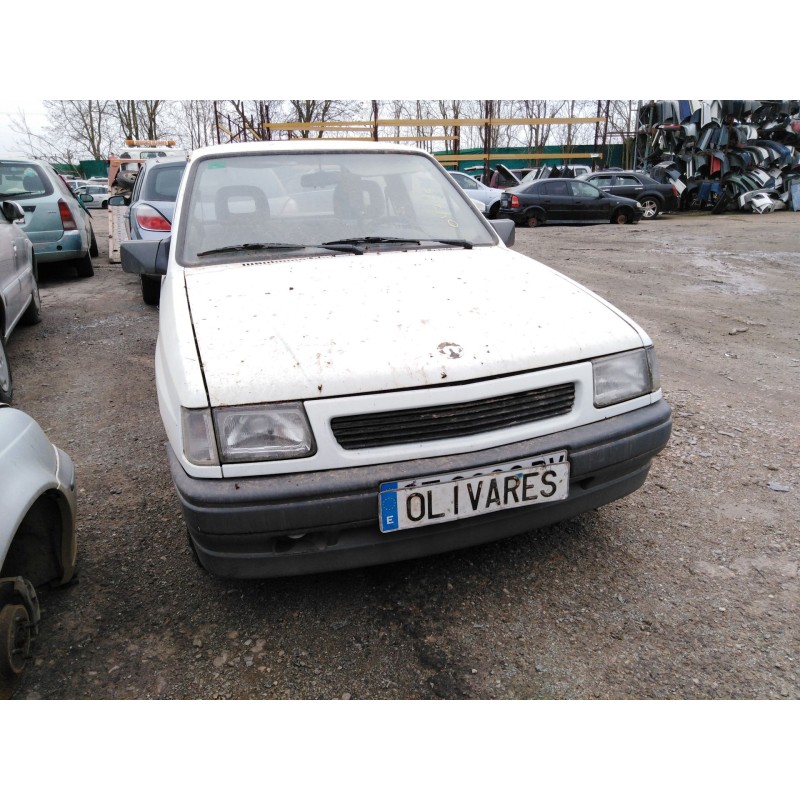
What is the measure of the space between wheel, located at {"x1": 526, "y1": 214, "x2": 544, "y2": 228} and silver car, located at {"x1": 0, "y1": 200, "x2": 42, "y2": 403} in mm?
12286

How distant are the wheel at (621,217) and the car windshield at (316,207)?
13.9 m

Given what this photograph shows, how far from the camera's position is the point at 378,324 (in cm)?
209

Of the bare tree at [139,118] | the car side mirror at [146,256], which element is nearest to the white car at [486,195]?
the car side mirror at [146,256]

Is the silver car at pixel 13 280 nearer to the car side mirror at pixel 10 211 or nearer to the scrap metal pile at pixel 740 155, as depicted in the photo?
the car side mirror at pixel 10 211

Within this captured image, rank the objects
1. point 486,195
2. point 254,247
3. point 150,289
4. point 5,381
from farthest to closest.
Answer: point 486,195 < point 150,289 < point 5,381 < point 254,247

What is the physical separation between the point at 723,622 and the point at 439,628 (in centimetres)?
94

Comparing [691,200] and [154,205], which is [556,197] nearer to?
[691,200]

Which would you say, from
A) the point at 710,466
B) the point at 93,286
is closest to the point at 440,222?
the point at 710,466

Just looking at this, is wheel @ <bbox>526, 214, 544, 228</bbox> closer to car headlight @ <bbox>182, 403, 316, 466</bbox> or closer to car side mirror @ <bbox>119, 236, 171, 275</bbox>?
car side mirror @ <bbox>119, 236, 171, 275</bbox>

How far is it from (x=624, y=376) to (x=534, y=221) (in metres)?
14.5

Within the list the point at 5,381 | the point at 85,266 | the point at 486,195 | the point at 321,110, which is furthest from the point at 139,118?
the point at 5,381

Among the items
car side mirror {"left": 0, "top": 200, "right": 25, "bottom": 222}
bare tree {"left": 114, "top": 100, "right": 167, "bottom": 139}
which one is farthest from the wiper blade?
bare tree {"left": 114, "top": 100, "right": 167, "bottom": 139}

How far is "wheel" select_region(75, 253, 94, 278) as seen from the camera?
852cm

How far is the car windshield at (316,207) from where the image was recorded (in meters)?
2.79
